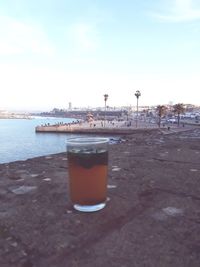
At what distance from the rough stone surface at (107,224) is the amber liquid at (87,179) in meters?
0.13

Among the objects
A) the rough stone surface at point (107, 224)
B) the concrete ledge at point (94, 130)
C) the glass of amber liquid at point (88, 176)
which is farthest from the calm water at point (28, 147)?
the glass of amber liquid at point (88, 176)

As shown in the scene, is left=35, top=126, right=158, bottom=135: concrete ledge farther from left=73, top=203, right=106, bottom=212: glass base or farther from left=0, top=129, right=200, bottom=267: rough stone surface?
left=73, top=203, right=106, bottom=212: glass base

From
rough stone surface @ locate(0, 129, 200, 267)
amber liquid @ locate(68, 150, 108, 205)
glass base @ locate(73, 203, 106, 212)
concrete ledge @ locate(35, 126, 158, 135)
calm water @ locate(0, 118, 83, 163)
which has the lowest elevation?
calm water @ locate(0, 118, 83, 163)

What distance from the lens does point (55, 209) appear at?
2.75 meters

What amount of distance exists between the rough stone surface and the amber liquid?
129 mm

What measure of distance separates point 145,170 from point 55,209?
206 cm

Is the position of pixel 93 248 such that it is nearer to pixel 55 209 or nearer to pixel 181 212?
pixel 55 209

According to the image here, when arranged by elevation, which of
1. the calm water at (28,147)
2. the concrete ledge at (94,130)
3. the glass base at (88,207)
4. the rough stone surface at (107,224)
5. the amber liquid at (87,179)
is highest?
the amber liquid at (87,179)

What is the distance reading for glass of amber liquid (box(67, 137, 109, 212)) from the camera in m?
2.61

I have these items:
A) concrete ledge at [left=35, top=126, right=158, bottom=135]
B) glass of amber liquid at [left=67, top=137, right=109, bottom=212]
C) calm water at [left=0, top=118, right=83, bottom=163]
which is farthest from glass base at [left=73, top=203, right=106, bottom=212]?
concrete ledge at [left=35, top=126, right=158, bottom=135]

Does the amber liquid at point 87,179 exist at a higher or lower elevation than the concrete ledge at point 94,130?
higher

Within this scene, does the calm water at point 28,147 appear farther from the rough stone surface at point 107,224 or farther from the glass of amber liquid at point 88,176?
the glass of amber liquid at point 88,176

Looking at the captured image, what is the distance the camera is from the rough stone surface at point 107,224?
192 centimetres

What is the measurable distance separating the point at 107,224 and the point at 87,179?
0.41 m
